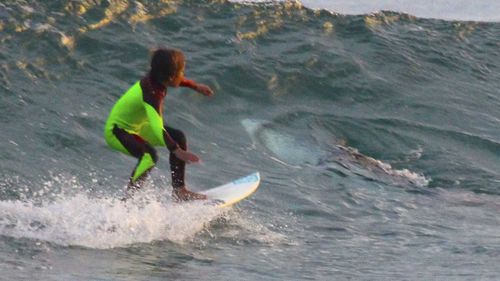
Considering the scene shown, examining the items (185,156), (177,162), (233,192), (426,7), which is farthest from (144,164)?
(426,7)

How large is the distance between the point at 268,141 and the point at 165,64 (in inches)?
169

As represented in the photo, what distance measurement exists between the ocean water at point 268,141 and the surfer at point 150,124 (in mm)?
246

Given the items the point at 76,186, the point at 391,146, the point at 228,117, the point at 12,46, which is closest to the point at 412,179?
the point at 391,146

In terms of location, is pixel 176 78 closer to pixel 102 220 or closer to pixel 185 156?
pixel 185 156

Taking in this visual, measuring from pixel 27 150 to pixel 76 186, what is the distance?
110 centimetres

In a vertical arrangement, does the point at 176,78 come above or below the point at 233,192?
above

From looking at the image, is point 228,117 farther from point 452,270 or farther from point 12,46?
point 452,270

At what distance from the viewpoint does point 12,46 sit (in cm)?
1396

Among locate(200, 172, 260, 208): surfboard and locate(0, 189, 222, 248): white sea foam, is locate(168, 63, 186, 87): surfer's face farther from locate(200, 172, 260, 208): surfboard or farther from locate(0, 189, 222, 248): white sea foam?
locate(200, 172, 260, 208): surfboard

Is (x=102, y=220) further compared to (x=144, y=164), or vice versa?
(x=144, y=164)

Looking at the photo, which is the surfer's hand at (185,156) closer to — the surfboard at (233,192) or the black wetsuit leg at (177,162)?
the black wetsuit leg at (177,162)

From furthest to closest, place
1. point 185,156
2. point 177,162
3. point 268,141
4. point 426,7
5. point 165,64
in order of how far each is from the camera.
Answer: point 426,7, point 268,141, point 177,162, point 165,64, point 185,156

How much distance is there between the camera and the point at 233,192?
9898mm

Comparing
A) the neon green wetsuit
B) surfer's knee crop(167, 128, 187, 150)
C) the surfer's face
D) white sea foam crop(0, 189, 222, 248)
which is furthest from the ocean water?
the surfer's face
